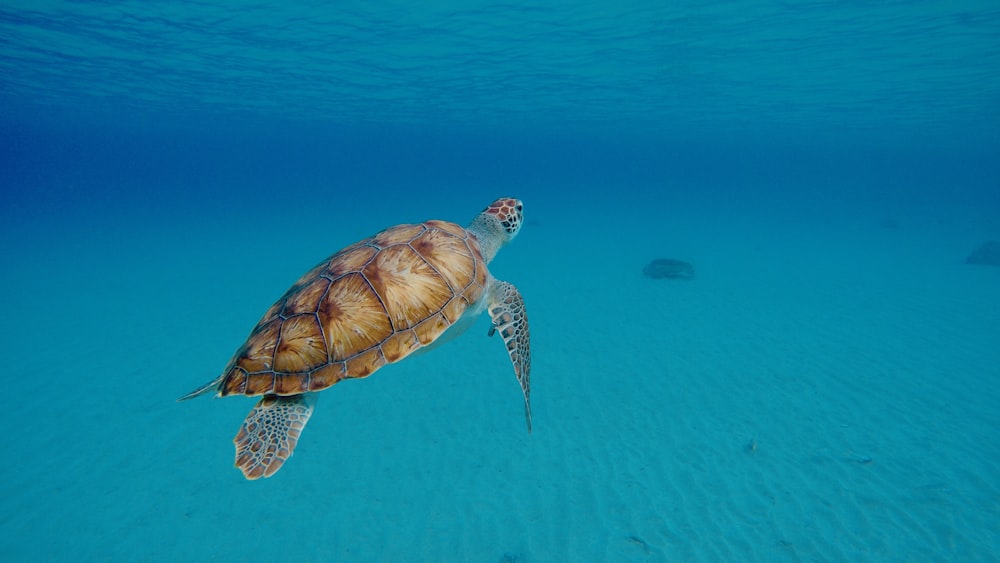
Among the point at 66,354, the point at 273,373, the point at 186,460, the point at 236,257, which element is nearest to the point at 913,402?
the point at 273,373

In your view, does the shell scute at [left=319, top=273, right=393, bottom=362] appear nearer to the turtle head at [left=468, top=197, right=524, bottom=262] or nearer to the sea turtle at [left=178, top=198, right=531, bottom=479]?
the sea turtle at [left=178, top=198, right=531, bottom=479]

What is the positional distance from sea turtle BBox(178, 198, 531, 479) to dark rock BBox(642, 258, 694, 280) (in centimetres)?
1261

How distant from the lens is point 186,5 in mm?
14484

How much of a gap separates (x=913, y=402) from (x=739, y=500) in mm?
4612

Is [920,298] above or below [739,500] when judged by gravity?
below

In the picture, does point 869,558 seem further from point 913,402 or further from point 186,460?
point 186,460

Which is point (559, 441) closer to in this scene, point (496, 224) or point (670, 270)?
point (496, 224)

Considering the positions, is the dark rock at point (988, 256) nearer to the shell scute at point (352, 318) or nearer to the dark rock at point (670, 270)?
the dark rock at point (670, 270)

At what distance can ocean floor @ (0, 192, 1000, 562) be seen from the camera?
16.7 feet

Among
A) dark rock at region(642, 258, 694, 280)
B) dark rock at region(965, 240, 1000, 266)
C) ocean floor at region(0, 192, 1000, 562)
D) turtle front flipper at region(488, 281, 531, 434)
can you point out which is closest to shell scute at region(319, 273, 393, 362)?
turtle front flipper at region(488, 281, 531, 434)

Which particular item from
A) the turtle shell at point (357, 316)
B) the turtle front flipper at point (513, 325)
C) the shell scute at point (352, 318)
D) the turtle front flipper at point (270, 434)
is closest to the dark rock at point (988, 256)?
the turtle front flipper at point (513, 325)

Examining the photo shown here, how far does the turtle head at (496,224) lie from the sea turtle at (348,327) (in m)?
1.07

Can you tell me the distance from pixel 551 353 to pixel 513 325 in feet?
16.5

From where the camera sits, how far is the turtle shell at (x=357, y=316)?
350cm
